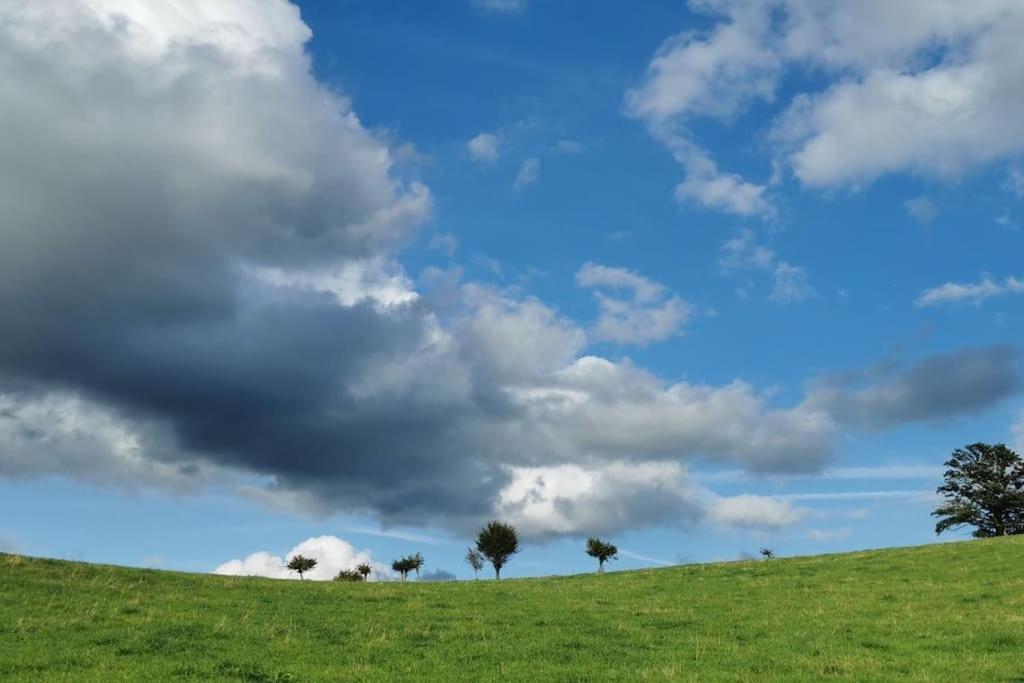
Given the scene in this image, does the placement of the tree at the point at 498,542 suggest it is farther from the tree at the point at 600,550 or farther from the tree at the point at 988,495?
the tree at the point at 988,495

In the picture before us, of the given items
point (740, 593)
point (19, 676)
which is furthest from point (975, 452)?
point (19, 676)

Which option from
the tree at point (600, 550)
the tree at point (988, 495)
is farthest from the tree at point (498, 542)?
the tree at point (988, 495)

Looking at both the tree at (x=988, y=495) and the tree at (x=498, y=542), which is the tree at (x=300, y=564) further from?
the tree at (x=988, y=495)

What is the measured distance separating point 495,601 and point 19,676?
2112 centimetres

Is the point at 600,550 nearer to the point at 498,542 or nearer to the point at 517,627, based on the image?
the point at 498,542

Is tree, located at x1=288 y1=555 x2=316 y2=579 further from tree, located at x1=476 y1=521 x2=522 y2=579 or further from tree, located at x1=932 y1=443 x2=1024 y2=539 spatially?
tree, located at x1=932 y1=443 x2=1024 y2=539

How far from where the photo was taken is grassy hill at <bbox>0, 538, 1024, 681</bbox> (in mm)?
21281

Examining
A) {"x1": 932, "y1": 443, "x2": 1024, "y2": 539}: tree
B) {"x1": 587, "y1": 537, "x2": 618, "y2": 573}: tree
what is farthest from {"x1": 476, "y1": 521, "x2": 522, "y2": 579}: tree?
{"x1": 932, "y1": 443, "x2": 1024, "y2": 539}: tree

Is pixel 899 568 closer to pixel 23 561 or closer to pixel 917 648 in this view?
pixel 917 648

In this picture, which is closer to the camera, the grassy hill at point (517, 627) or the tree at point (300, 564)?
the grassy hill at point (517, 627)

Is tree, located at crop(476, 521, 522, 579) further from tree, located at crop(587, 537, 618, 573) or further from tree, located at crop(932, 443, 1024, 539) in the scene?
tree, located at crop(932, 443, 1024, 539)

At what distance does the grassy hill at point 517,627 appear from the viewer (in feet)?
69.8

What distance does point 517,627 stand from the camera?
29.0 m

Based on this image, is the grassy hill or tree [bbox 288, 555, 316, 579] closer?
the grassy hill
